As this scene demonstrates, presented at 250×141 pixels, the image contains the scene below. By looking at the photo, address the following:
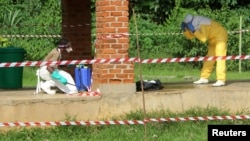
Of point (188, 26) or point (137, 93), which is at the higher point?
point (188, 26)

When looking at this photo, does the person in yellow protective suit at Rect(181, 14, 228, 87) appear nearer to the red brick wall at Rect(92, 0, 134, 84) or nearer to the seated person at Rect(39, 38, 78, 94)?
the red brick wall at Rect(92, 0, 134, 84)

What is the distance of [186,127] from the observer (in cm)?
1046

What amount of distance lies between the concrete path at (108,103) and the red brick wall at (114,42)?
326mm

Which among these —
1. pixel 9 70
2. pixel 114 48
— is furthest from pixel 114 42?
pixel 9 70

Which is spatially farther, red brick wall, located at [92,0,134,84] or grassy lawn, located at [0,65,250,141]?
red brick wall, located at [92,0,134,84]

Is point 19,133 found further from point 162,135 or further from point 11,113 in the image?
point 162,135

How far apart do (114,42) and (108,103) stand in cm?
99

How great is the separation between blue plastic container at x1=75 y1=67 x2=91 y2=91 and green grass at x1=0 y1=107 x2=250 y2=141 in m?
1.47

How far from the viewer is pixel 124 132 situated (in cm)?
1027

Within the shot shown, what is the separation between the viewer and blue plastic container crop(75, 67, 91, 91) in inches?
Result: 478

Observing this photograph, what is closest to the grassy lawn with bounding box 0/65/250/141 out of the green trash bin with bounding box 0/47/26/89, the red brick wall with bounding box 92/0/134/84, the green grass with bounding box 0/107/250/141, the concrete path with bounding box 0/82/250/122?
the green grass with bounding box 0/107/250/141

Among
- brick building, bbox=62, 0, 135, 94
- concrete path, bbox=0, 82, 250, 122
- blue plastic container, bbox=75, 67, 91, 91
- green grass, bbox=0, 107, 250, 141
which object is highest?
brick building, bbox=62, 0, 135, 94

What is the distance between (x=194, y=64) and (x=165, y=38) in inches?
55.9

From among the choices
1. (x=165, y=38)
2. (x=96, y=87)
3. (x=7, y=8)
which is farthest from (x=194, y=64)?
(x=96, y=87)
